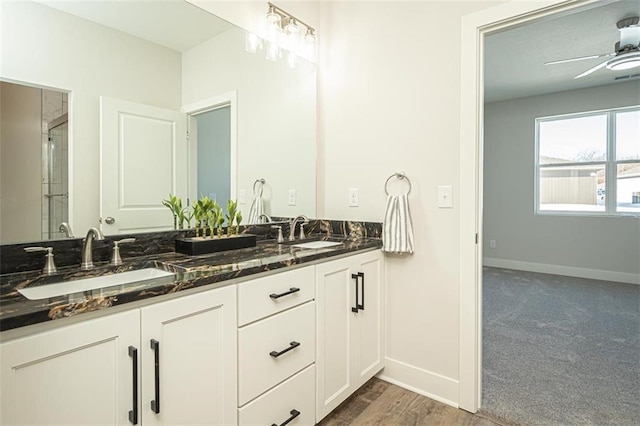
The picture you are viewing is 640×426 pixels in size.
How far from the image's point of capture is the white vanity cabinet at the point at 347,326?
1.64m

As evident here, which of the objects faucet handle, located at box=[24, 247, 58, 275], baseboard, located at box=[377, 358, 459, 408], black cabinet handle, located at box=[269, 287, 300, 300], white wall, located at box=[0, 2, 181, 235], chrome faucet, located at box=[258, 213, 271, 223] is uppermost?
white wall, located at box=[0, 2, 181, 235]

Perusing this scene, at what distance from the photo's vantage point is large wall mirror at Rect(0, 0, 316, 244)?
4.07 feet

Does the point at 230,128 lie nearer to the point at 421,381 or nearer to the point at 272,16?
the point at 272,16

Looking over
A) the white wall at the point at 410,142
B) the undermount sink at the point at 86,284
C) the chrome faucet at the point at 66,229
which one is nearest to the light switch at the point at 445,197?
the white wall at the point at 410,142

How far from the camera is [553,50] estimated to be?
141 inches

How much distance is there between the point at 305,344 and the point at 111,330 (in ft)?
2.80

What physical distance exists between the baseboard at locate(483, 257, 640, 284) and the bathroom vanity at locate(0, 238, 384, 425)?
4380 mm

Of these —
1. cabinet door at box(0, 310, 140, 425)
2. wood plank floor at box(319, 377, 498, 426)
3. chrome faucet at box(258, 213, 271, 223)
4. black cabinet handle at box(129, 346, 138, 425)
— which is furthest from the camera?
chrome faucet at box(258, 213, 271, 223)

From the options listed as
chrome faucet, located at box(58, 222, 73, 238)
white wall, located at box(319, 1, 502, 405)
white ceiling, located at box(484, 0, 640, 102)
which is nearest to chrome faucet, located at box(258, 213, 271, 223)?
white wall, located at box(319, 1, 502, 405)

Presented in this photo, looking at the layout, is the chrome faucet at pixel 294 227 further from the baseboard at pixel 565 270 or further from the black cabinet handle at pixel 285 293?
the baseboard at pixel 565 270

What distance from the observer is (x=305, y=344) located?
1545 millimetres

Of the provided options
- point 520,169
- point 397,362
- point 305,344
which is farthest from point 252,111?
point 520,169

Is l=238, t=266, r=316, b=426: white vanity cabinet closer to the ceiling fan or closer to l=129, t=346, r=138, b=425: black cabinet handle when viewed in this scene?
l=129, t=346, r=138, b=425: black cabinet handle

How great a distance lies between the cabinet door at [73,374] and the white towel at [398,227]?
55.8 inches
